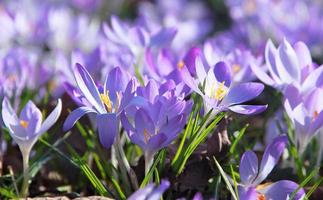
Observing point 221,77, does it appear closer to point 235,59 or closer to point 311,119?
point 311,119

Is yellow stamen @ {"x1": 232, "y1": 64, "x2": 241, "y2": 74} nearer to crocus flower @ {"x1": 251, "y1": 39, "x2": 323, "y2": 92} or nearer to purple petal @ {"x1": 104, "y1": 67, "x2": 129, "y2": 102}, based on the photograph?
crocus flower @ {"x1": 251, "y1": 39, "x2": 323, "y2": 92}

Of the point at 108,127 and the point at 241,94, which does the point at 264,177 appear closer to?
the point at 241,94

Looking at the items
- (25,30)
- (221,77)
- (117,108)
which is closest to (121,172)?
(117,108)

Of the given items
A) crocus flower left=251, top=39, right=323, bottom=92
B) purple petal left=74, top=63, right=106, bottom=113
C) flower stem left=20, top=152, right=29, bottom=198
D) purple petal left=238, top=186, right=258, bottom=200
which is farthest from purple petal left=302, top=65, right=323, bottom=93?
flower stem left=20, top=152, right=29, bottom=198

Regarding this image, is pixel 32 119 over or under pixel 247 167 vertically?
over

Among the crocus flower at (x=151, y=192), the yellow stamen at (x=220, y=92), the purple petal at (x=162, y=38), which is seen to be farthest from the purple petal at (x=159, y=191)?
the purple petal at (x=162, y=38)

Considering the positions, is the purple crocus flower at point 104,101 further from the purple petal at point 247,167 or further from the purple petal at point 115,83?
the purple petal at point 247,167

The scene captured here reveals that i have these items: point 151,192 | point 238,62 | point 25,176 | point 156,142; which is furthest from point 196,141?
point 238,62
